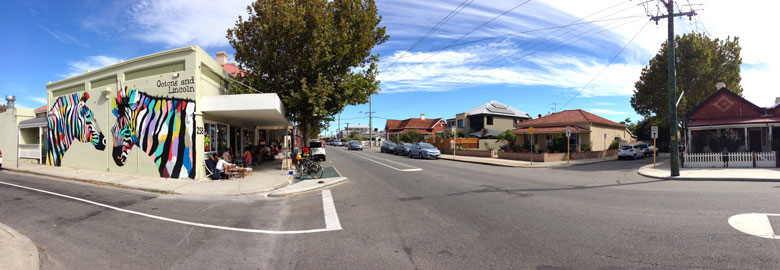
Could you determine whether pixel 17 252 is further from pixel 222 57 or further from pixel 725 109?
pixel 725 109

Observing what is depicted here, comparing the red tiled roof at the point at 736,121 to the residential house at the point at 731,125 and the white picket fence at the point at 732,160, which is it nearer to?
the residential house at the point at 731,125

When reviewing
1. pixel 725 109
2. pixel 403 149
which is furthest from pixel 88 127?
pixel 725 109

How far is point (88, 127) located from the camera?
51.7 ft

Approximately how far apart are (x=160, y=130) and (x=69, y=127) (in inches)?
325

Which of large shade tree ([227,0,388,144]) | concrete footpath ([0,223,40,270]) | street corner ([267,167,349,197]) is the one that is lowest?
street corner ([267,167,349,197])

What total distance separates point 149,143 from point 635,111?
1503 inches

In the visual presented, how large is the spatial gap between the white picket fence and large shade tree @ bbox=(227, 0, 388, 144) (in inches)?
648

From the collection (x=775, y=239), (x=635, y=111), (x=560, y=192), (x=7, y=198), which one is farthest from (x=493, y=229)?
(x=635, y=111)

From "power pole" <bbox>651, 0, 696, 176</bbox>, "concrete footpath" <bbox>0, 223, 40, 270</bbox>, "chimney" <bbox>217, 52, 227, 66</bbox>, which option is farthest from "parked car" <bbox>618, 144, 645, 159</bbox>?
"concrete footpath" <bbox>0, 223, 40, 270</bbox>

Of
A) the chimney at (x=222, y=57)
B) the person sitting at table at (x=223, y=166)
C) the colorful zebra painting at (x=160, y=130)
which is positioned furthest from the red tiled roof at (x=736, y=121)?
the chimney at (x=222, y=57)

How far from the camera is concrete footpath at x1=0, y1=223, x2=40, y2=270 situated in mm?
4118

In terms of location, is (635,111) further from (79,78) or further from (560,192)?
(79,78)

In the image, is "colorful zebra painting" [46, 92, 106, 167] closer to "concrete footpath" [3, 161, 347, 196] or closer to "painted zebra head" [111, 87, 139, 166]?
"painted zebra head" [111, 87, 139, 166]

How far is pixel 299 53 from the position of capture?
16234mm
